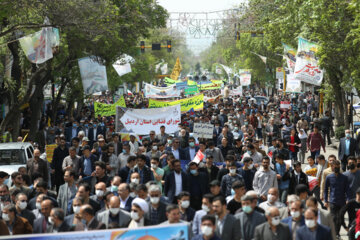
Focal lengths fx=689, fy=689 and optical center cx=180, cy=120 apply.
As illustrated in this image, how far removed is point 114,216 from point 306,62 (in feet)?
56.1

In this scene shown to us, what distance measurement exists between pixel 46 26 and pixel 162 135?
4.37 meters

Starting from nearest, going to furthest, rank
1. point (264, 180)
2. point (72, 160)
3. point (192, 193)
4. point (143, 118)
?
point (264, 180), point (192, 193), point (72, 160), point (143, 118)

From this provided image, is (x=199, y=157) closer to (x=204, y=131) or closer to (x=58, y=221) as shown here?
(x=204, y=131)

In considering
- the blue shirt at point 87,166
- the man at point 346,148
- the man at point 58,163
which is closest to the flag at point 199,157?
the blue shirt at point 87,166

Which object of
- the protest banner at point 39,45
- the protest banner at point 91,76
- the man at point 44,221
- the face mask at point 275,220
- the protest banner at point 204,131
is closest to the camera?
the face mask at point 275,220

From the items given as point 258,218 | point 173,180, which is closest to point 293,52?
point 173,180

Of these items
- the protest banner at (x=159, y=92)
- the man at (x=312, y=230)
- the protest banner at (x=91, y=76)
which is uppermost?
the protest banner at (x=91, y=76)

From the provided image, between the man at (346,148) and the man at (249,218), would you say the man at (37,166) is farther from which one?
the man at (346,148)

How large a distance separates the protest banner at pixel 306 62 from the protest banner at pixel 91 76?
727 centimetres

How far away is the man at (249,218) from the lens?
8414mm

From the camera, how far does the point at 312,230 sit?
25.4ft

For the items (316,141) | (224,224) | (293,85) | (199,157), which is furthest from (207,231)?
(293,85)

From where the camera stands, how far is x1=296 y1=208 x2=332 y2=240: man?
7.68 meters

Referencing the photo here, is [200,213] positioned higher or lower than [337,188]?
higher
